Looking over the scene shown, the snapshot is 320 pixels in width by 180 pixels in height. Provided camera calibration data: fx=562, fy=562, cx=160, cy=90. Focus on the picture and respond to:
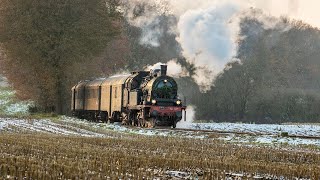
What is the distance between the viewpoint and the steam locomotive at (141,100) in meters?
32.8

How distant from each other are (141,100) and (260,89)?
2282 cm

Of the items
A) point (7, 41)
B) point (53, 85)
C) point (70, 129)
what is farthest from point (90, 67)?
point (70, 129)

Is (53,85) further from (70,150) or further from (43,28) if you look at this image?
(70,150)

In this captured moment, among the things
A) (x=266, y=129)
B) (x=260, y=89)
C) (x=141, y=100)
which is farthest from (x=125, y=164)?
(x=260, y=89)

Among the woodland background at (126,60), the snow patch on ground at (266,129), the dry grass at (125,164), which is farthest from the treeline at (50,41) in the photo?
the dry grass at (125,164)

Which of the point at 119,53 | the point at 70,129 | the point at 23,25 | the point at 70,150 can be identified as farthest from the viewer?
the point at 119,53

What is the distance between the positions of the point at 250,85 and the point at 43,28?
67.5 ft

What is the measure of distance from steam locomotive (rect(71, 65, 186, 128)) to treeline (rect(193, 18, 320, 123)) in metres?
14.4

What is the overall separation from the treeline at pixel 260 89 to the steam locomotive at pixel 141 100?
567 inches

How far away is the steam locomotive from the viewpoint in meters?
32.8

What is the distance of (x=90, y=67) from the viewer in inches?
1993

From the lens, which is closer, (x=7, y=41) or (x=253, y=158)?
(x=253, y=158)

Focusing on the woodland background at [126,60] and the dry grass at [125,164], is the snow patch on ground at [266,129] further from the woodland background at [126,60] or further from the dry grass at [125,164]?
the woodland background at [126,60]

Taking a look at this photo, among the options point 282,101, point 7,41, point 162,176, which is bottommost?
point 162,176
